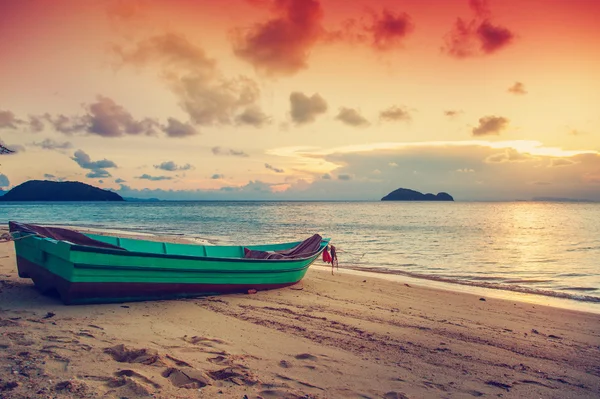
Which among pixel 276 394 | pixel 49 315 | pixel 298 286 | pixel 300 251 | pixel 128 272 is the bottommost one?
pixel 298 286

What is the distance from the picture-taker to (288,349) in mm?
6012

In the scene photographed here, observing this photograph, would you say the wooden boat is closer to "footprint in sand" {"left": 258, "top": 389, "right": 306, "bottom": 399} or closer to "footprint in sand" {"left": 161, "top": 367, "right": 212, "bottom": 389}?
"footprint in sand" {"left": 161, "top": 367, "right": 212, "bottom": 389}

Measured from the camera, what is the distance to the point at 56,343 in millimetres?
5496

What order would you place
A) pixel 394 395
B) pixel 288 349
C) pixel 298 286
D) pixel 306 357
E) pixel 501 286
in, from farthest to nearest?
1. pixel 501 286
2. pixel 298 286
3. pixel 288 349
4. pixel 306 357
5. pixel 394 395

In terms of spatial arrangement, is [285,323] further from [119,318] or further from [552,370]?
[552,370]

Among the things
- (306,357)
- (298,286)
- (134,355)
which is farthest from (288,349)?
(298,286)

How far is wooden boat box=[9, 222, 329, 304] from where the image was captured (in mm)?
7742

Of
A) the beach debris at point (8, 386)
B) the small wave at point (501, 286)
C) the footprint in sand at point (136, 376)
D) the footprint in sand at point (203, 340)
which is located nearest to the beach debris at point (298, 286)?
the footprint in sand at point (203, 340)

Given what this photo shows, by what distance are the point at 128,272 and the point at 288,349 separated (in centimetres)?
420

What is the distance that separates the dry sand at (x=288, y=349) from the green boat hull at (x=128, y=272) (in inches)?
12.8

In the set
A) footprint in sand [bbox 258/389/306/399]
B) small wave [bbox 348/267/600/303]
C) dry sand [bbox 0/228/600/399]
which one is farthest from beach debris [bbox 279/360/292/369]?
small wave [bbox 348/267/600/303]

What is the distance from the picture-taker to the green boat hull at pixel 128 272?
25.3 ft

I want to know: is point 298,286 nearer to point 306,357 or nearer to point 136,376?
point 306,357

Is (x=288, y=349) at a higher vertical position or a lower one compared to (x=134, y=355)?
lower
